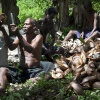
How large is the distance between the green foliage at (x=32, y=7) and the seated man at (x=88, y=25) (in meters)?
4.93

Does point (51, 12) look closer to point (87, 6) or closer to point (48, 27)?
point (48, 27)

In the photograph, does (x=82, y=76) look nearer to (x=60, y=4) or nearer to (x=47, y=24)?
(x=47, y=24)

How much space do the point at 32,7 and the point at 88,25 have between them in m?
7.61

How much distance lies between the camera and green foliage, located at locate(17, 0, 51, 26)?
14938 mm

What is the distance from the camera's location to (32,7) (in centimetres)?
1709

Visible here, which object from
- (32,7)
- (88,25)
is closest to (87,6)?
(88,25)

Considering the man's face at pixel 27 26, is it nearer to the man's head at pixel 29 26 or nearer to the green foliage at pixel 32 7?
the man's head at pixel 29 26

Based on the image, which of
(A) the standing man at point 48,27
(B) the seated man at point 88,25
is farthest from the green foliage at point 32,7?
(A) the standing man at point 48,27

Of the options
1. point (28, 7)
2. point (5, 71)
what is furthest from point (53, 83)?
point (28, 7)

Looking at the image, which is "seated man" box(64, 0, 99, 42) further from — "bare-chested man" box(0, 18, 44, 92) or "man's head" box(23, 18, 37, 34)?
"man's head" box(23, 18, 37, 34)

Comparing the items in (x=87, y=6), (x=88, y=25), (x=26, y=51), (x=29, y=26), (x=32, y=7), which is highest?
(x=29, y=26)

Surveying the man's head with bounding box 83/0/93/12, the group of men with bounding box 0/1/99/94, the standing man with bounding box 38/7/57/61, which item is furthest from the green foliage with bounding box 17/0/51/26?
the group of men with bounding box 0/1/99/94

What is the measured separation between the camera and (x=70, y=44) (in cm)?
902

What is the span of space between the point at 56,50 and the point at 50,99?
10.3 ft
